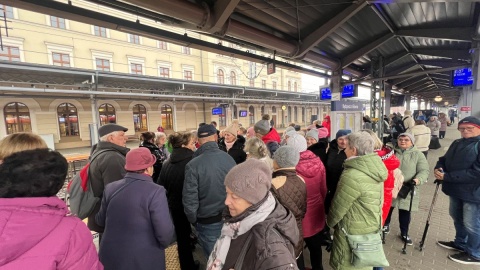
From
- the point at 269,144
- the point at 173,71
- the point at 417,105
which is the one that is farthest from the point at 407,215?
the point at 417,105

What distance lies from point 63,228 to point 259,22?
5.68 m

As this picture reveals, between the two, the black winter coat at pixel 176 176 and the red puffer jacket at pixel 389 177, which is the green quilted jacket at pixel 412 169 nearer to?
the red puffer jacket at pixel 389 177

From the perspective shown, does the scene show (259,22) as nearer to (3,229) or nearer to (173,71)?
(3,229)

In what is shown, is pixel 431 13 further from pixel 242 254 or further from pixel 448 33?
pixel 242 254

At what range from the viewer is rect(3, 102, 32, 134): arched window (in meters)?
13.8

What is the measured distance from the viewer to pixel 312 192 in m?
2.57

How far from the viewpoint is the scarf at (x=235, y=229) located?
1.16 m

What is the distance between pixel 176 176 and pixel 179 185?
110 millimetres

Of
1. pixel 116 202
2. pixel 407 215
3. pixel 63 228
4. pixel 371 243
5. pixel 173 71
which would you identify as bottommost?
pixel 407 215

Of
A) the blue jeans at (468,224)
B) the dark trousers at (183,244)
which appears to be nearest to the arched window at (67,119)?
the dark trousers at (183,244)

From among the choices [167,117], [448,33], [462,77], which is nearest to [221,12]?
[448,33]

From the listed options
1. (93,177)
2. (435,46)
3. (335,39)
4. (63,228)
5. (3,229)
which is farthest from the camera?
(435,46)

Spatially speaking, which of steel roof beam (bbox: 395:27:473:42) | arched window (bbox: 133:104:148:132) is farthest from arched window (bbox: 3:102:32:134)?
steel roof beam (bbox: 395:27:473:42)

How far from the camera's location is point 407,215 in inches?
130
